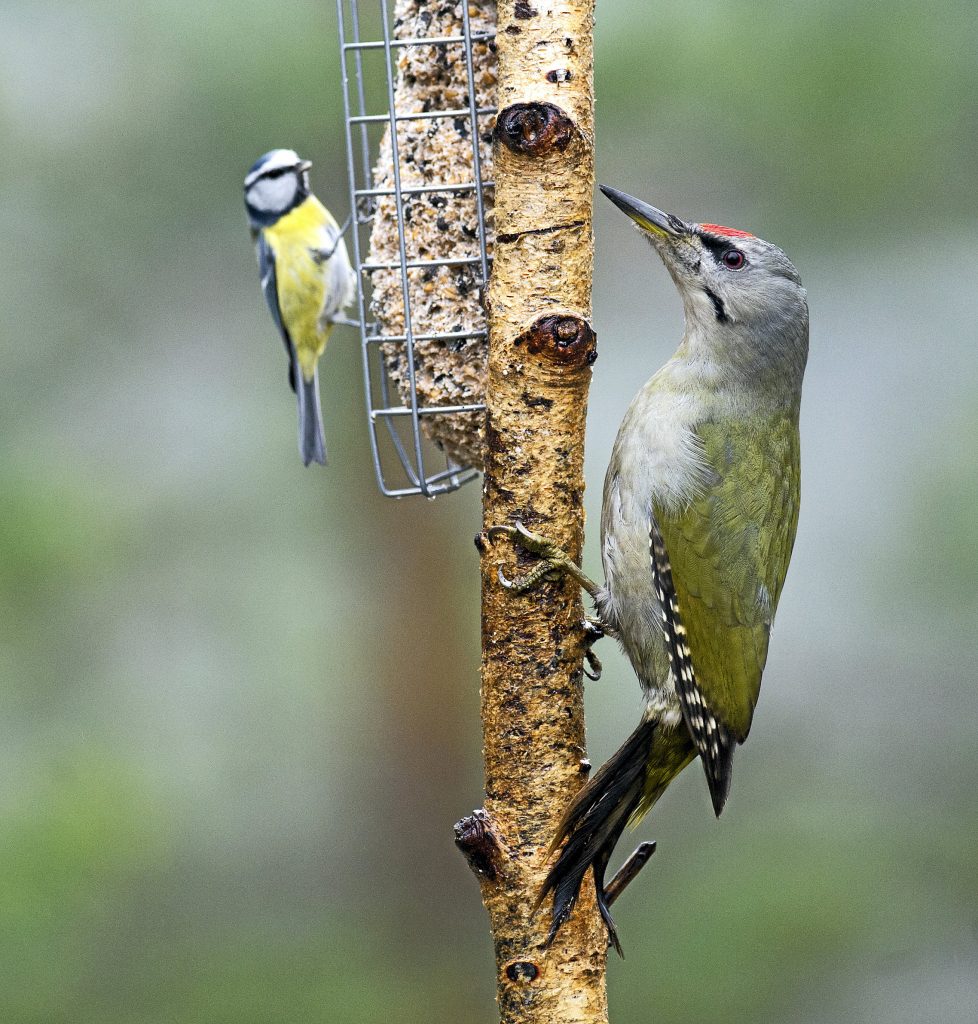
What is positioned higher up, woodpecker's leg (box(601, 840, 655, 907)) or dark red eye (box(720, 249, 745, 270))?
dark red eye (box(720, 249, 745, 270))

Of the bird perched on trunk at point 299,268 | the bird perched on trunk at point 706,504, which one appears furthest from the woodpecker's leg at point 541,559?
the bird perched on trunk at point 299,268

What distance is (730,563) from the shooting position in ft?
9.90

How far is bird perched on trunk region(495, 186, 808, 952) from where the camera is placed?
9.58 feet

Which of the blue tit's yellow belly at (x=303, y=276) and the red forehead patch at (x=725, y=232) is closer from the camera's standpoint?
the red forehead patch at (x=725, y=232)

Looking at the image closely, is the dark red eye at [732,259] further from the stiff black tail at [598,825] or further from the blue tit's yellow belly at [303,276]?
the blue tit's yellow belly at [303,276]

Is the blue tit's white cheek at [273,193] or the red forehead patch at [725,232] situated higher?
the blue tit's white cheek at [273,193]

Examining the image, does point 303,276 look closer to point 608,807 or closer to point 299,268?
point 299,268

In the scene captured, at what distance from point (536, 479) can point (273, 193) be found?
2.20 metres

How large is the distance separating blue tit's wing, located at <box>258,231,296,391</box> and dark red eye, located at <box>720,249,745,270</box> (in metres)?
1.66

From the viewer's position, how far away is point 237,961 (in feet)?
18.2

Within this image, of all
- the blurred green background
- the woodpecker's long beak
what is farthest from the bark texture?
the blurred green background

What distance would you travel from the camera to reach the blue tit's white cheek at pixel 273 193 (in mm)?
4289

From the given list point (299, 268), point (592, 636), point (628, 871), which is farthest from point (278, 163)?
point (628, 871)

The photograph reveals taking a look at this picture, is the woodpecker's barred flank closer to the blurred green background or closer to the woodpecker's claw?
the woodpecker's claw
